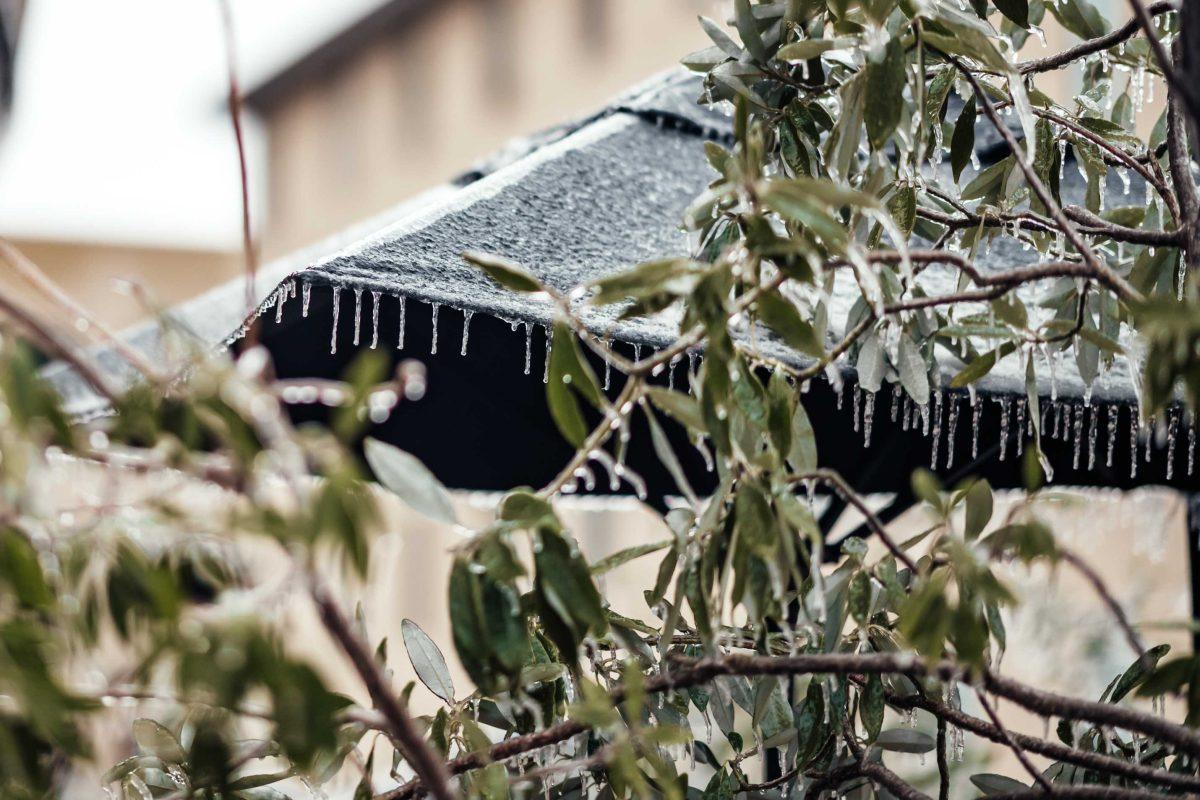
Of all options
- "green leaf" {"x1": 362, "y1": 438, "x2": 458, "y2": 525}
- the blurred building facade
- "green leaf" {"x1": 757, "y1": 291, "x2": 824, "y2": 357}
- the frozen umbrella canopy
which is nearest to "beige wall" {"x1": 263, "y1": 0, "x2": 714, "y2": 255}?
the blurred building facade

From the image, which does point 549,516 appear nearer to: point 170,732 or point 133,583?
point 133,583

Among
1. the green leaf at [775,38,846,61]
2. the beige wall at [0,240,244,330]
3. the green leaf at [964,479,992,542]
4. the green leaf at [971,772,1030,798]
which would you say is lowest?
the beige wall at [0,240,244,330]

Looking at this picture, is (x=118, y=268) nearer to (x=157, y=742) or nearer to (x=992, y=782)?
(x=157, y=742)

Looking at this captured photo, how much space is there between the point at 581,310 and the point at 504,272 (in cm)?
47

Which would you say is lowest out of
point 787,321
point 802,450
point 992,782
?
point 992,782

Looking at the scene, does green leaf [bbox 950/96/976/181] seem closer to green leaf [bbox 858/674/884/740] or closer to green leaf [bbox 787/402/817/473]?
green leaf [bbox 787/402/817/473]

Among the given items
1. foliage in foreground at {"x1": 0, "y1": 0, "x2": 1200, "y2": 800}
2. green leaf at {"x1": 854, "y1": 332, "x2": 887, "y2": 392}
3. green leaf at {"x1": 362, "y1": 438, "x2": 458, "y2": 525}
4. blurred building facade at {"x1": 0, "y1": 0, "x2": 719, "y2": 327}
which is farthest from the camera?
blurred building facade at {"x1": 0, "y1": 0, "x2": 719, "y2": 327}

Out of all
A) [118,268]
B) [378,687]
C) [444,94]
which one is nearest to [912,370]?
[378,687]

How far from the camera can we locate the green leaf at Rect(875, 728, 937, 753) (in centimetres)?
131

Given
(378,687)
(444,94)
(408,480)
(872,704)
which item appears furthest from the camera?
(444,94)

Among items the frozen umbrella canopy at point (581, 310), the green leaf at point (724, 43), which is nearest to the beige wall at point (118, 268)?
the frozen umbrella canopy at point (581, 310)

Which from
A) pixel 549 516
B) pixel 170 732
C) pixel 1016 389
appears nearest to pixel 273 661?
pixel 549 516

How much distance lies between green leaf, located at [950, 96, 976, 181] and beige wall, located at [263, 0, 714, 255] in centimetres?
697

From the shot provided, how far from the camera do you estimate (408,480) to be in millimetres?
794
